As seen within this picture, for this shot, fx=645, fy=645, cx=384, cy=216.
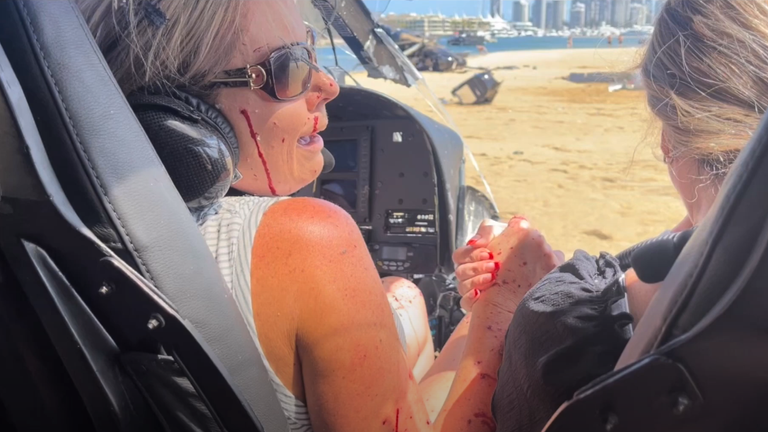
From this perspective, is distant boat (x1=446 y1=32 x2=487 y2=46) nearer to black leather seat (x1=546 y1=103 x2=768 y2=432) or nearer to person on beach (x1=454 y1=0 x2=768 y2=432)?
person on beach (x1=454 y1=0 x2=768 y2=432)

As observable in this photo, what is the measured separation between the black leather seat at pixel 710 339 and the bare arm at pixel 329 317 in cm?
45

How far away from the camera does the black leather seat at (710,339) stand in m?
0.71

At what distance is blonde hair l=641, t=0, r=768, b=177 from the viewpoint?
1.22 meters

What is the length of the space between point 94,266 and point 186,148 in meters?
0.31

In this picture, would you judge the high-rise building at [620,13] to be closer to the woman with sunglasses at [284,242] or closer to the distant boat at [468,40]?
the woman with sunglasses at [284,242]

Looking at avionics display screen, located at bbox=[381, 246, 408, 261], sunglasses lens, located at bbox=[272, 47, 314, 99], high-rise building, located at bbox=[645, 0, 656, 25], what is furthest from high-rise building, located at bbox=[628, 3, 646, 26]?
avionics display screen, located at bbox=[381, 246, 408, 261]

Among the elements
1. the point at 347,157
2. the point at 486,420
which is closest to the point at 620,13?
the point at 347,157

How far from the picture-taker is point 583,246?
17.7 ft

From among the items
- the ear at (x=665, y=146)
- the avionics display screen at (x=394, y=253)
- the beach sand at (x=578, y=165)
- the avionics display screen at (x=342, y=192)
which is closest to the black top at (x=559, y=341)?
the ear at (x=665, y=146)

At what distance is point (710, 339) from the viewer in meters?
0.74

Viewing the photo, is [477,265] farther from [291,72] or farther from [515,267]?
[291,72]

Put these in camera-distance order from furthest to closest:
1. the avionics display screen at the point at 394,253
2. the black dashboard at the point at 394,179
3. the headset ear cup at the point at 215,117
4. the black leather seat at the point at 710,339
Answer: the avionics display screen at the point at 394,253
the black dashboard at the point at 394,179
the headset ear cup at the point at 215,117
the black leather seat at the point at 710,339

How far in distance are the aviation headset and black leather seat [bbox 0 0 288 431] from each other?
171mm

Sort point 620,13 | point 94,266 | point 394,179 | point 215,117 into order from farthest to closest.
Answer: point 394,179
point 620,13
point 215,117
point 94,266
